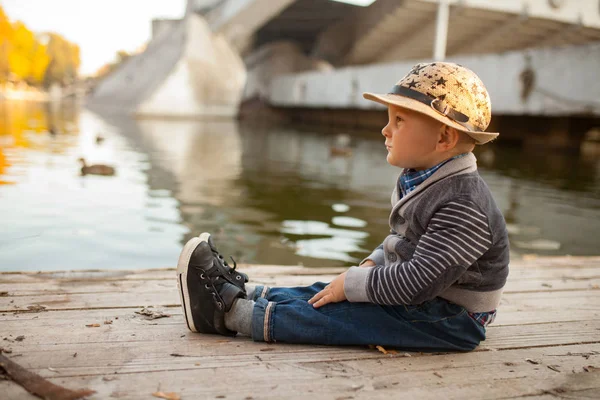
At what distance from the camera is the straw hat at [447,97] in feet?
6.66

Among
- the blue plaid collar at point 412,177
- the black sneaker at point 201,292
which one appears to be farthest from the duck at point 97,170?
the blue plaid collar at point 412,177

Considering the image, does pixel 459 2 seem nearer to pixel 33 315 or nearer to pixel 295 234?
pixel 295 234

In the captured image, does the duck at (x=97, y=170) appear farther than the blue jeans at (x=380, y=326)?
Yes

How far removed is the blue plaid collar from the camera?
216 centimetres

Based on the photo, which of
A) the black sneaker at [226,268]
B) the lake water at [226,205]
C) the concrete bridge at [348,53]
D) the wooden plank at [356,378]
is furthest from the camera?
the concrete bridge at [348,53]

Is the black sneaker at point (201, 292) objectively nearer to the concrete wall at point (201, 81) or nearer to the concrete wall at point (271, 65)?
the concrete wall at point (201, 81)

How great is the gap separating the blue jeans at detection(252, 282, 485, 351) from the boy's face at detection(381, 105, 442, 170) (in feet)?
1.76

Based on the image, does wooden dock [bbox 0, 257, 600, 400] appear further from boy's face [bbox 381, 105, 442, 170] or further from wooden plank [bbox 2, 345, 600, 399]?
boy's face [bbox 381, 105, 442, 170]

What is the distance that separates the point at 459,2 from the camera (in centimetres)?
1836

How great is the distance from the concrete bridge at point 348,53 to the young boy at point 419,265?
38.2ft

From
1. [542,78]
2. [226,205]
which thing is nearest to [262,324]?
[226,205]

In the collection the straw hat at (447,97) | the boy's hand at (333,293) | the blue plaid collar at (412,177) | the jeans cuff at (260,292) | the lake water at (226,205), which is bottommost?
the lake water at (226,205)

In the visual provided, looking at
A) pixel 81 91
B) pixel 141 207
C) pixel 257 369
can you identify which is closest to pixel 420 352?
A: pixel 257 369

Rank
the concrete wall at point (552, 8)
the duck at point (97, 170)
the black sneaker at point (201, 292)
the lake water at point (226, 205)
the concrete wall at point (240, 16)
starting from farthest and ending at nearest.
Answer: the concrete wall at point (240, 16)
the concrete wall at point (552, 8)
the duck at point (97, 170)
the lake water at point (226, 205)
the black sneaker at point (201, 292)
